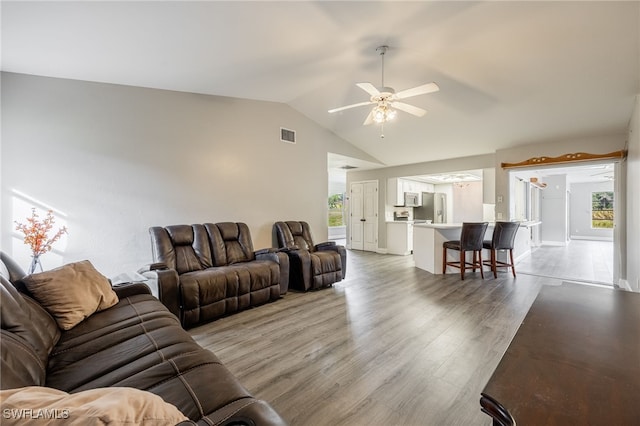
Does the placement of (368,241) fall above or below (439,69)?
below

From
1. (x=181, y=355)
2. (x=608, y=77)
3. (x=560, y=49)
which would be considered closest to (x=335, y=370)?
(x=181, y=355)

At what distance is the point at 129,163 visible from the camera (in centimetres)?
335

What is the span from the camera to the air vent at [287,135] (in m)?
4.89

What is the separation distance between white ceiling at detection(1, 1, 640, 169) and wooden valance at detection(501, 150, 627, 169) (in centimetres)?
35

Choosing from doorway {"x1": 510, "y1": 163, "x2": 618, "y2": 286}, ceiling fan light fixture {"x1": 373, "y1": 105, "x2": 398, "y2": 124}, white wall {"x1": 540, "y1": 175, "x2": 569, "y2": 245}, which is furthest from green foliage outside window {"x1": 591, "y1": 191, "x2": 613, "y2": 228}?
ceiling fan light fixture {"x1": 373, "y1": 105, "x2": 398, "y2": 124}

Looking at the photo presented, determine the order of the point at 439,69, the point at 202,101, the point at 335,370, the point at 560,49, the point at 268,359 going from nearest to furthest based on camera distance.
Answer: the point at 335,370
the point at 268,359
the point at 560,49
the point at 439,69
the point at 202,101

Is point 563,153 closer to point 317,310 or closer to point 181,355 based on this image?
point 317,310

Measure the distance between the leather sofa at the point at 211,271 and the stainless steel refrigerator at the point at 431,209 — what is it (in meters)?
5.41

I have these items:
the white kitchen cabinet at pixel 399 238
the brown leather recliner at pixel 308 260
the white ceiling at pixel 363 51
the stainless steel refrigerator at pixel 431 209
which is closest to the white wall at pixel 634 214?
the white ceiling at pixel 363 51

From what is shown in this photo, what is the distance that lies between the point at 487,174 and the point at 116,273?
6.89 meters

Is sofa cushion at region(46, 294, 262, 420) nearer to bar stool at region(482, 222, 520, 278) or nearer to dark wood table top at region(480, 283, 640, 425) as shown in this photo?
dark wood table top at region(480, 283, 640, 425)

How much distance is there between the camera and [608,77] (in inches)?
127

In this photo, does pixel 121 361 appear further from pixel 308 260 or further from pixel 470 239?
pixel 470 239

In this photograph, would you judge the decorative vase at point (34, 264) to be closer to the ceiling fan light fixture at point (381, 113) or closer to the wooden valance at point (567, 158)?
the ceiling fan light fixture at point (381, 113)
